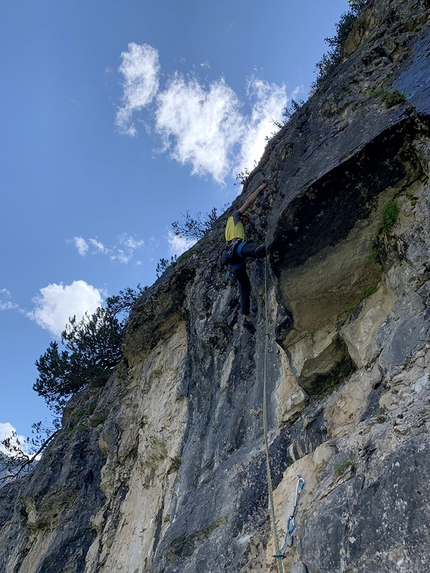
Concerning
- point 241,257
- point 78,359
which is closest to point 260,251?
point 241,257

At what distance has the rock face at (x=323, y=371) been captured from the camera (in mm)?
3314

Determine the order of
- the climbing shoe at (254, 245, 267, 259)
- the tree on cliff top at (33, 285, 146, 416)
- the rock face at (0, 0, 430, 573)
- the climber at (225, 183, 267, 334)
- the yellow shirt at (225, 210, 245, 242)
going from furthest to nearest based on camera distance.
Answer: the tree on cliff top at (33, 285, 146, 416)
the yellow shirt at (225, 210, 245, 242)
the climber at (225, 183, 267, 334)
the climbing shoe at (254, 245, 267, 259)
the rock face at (0, 0, 430, 573)

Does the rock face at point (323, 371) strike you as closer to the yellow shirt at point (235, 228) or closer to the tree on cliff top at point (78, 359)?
the yellow shirt at point (235, 228)

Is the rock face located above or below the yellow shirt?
below

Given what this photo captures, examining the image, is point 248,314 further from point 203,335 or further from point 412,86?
point 412,86

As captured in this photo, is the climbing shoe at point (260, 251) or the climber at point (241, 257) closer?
the climbing shoe at point (260, 251)

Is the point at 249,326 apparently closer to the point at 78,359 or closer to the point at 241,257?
the point at 241,257

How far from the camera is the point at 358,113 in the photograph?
5.80m

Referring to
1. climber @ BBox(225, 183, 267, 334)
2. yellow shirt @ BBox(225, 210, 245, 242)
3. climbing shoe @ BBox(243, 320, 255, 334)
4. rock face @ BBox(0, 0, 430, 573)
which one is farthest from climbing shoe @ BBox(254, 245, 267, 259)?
climbing shoe @ BBox(243, 320, 255, 334)

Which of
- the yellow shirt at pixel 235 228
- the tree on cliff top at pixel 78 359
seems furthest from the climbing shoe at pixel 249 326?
the tree on cliff top at pixel 78 359

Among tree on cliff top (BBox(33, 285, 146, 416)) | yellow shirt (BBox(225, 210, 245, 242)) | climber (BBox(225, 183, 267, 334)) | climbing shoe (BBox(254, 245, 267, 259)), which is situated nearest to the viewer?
climbing shoe (BBox(254, 245, 267, 259))

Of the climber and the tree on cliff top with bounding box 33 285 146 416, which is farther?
the tree on cliff top with bounding box 33 285 146 416

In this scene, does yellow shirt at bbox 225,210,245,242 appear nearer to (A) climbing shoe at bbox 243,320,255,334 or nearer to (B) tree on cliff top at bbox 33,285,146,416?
(A) climbing shoe at bbox 243,320,255,334

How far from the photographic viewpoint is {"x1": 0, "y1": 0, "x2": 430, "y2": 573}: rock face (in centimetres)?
331
